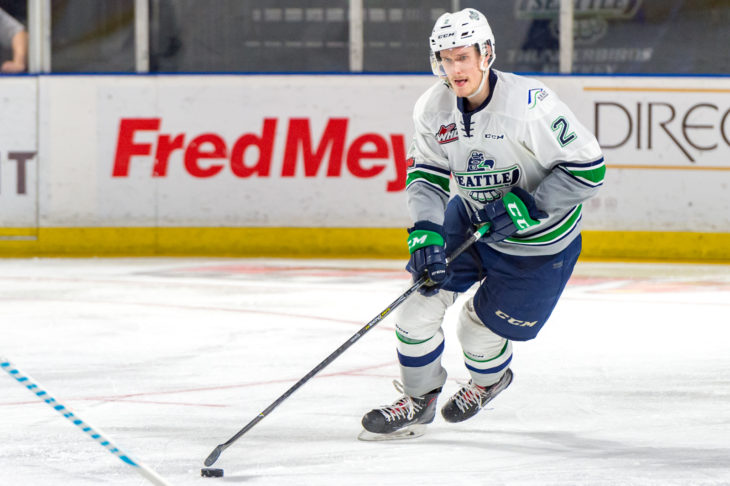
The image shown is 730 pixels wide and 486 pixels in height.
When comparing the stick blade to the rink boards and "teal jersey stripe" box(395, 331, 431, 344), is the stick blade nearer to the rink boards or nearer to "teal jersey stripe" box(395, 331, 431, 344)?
"teal jersey stripe" box(395, 331, 431, 344)

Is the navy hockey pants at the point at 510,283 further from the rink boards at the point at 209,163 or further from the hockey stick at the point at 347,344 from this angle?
the rink boards at the point at 209,163

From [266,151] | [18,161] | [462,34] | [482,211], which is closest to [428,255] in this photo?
[482,211]

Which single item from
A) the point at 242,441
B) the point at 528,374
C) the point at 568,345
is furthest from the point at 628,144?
the point at 242,441

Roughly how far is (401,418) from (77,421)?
2.95ft

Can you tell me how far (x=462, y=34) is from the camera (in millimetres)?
2781

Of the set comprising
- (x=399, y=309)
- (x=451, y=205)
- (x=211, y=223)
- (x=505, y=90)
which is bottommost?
(x=211, y=223)

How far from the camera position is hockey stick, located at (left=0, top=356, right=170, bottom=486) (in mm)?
2521

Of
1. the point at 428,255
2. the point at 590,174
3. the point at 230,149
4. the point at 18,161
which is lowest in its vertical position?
the point at 18,161

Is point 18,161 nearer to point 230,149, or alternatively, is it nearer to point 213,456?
point 230,149

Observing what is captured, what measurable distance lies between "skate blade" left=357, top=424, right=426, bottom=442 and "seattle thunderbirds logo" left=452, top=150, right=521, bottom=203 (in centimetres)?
64

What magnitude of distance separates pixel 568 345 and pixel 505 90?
1.79 meters

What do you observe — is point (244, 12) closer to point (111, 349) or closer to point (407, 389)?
point (111, 349)

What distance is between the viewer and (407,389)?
3.03 metres

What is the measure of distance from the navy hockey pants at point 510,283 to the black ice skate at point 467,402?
18 centimetres
